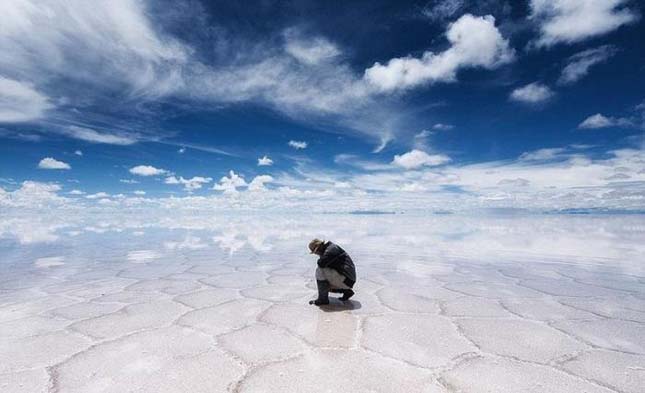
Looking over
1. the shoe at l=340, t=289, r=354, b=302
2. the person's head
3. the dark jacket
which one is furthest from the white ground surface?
the person's head

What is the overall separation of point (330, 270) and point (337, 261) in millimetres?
178

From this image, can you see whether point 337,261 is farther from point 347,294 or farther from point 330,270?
point 347,294

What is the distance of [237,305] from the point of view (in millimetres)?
5410

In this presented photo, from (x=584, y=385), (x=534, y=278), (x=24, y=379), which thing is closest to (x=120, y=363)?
(x=24, y=379)

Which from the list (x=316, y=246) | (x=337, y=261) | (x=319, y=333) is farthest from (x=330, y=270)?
(x=319, y=333)

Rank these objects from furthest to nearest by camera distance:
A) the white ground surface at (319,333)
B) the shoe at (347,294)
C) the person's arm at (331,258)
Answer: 1. the shoe at (347,294)
2. the person's arm at (331,258)
3. the white ground surface at (319,333)

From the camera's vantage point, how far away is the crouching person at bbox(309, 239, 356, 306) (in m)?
5.25

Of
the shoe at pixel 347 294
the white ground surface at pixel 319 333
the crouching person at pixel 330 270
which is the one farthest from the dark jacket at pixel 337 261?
the white ground surface at pixel 319 333

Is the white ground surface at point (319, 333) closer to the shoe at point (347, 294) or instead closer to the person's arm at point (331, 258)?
the shoe at point (347, 294)

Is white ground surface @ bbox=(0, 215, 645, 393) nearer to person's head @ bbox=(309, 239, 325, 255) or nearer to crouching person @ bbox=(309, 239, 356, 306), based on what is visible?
crouching person @ bbox=(309, 239, 356, 306)

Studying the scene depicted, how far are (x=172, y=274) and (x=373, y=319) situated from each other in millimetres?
5233

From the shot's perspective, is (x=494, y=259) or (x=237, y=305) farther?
(x=494, y=259)

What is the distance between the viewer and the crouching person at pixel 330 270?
17.2 feet

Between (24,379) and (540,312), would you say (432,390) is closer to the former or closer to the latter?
(540,312)
